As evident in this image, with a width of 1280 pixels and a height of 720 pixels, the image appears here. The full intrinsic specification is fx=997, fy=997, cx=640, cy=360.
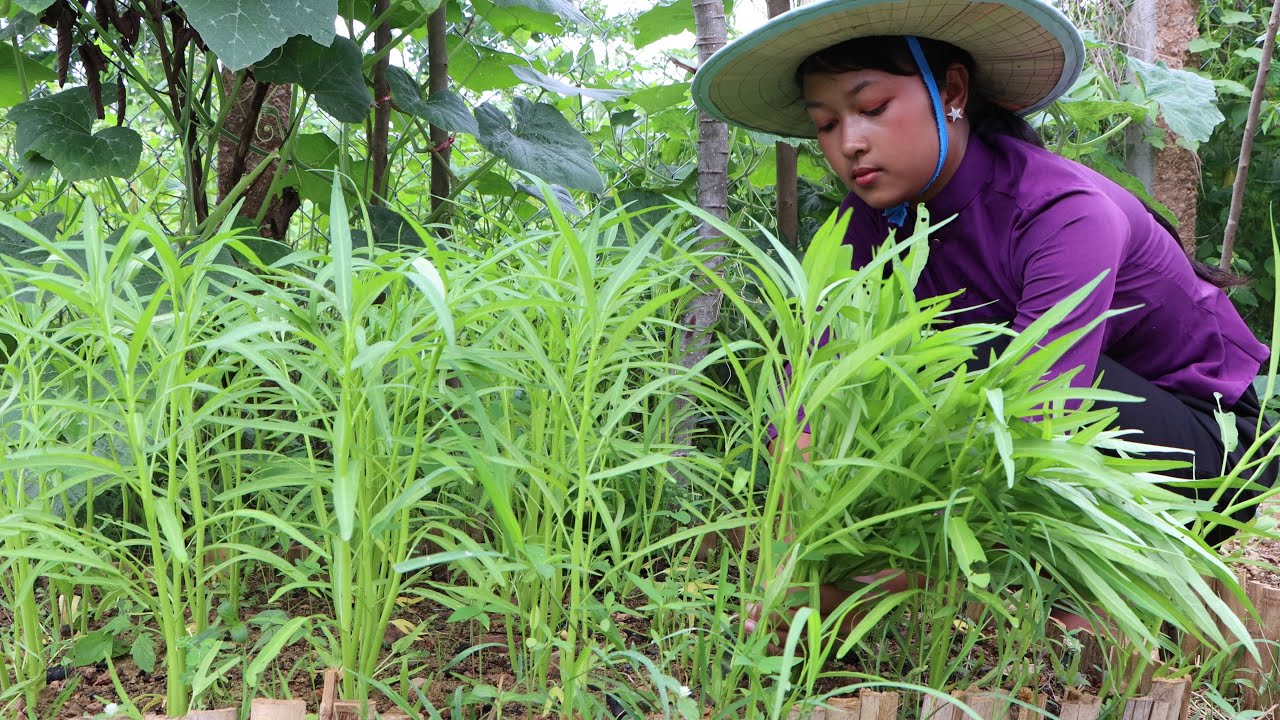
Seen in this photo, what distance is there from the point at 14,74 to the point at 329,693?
1.50 metres

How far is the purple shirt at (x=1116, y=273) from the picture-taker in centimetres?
141

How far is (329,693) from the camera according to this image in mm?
820

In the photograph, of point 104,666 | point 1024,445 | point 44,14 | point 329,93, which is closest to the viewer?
point 1024,445

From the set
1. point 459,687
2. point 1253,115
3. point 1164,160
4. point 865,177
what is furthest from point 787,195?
point 1164,160

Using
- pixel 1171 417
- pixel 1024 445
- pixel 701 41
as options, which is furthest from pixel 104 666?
pixel 1171 417

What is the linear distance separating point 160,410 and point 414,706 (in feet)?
1.09

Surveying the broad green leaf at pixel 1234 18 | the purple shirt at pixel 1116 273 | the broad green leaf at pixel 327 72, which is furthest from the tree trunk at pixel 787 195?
the broad green leaf at pixel 1234 18

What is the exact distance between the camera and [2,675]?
944 mm

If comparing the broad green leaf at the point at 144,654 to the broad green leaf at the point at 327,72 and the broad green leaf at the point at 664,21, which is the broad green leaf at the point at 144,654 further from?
the broad green leaf at the point at 664,21

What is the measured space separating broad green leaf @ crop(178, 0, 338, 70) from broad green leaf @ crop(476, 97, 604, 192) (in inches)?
14.9

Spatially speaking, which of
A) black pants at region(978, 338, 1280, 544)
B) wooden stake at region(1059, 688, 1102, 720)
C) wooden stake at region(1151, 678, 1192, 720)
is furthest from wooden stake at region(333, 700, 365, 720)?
black pants at region(978, 338, 1280, 544)

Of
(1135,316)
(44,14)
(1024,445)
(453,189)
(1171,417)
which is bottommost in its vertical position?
(1171,417)

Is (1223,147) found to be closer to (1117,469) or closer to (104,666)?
(1117,469)

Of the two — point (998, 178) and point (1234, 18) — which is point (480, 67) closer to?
point (998, 178)
